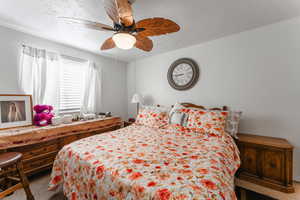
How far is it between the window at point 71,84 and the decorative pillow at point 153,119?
1529 mm

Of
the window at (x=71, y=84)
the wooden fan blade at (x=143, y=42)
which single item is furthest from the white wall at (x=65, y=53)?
the wooden fan blade at (x=143, y=42)

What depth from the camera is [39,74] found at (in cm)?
237

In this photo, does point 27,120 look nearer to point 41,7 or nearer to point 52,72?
point 52,72

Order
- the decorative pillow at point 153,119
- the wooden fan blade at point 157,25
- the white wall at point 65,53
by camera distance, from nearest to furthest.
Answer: the wooden fan blade at point 157,25 < the white wall at point 65,53 < the decorative pillow at point 153,119

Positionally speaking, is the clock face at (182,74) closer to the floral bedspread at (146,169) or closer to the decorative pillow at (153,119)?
the decorative pillow at (153,119)

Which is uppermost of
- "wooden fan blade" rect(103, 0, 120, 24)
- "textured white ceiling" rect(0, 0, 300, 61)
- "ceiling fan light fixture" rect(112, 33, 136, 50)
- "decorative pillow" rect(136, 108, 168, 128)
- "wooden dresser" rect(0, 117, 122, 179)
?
"textured white ceiling" rect(0, 0, 300, 61)

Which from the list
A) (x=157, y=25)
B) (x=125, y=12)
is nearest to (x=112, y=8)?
(x=125, y=12)

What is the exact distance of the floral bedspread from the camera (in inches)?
33.0

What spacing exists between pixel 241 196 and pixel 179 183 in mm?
1435

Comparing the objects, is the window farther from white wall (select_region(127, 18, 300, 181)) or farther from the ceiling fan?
white wall (select_region(127, 18, 300, 181))

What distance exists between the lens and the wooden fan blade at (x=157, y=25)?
134cm

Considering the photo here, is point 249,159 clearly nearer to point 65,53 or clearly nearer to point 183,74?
point 183,74

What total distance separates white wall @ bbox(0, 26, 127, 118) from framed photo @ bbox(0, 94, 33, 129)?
15 cm

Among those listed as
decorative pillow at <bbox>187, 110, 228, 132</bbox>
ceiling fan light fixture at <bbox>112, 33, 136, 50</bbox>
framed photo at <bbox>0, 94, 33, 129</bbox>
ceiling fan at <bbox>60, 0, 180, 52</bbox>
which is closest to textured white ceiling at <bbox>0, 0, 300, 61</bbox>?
ceiling fan at <bbox>60, 0, 180, 52</bbox>
